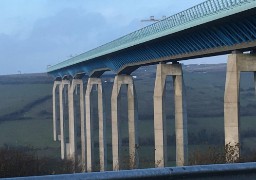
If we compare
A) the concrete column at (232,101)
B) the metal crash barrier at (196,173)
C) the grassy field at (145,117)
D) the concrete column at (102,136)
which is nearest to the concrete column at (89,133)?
the concrete column at (102,136)

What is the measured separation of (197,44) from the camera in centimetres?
2464

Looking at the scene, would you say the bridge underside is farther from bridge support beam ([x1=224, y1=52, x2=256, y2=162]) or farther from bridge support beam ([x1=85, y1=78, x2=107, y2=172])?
bridge support beam ([x1=85, y1=78, x2=107, y2=172])

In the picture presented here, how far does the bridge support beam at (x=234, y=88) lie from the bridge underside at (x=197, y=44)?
25.8 inches

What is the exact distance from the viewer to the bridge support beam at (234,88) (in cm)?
2134

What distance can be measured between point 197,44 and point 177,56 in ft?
9.11

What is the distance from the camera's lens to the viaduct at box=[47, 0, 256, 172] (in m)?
20.4

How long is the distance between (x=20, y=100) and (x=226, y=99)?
268ft

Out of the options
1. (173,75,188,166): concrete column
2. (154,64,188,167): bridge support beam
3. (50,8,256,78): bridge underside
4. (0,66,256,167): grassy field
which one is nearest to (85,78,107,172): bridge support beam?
(0,66,256,167): grassy field

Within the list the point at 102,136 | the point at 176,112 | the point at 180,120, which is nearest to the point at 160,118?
the point at 176,112

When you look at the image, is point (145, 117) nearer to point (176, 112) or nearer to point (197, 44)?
point (176, 112)

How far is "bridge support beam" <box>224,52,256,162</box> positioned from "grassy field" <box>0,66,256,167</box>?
19.2 m

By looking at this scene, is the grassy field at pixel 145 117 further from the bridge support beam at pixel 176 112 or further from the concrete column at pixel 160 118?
the bridge support beam at pixel 176 112

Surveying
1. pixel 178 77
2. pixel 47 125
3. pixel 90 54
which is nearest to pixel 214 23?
pixel 178 77

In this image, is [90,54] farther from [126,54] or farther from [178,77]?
[178,77]
